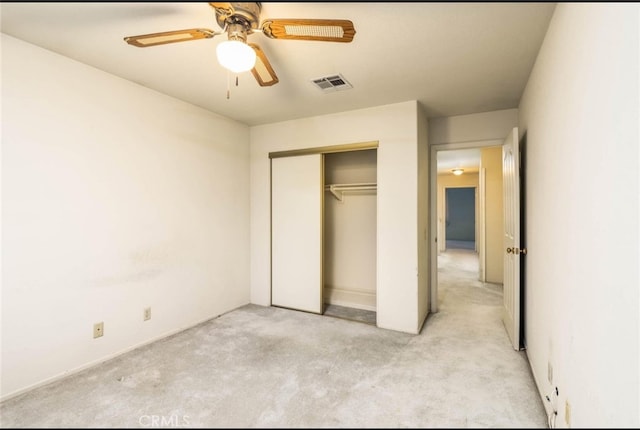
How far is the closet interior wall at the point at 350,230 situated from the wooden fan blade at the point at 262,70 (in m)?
1.79

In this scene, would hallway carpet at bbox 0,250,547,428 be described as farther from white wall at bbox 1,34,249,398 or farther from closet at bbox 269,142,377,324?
closet at bbox 269,142,377,324

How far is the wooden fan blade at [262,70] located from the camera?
5.89 ft

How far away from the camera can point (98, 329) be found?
7.73 feet

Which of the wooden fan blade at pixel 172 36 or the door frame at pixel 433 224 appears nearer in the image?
the wooden fan blade at pixel 172 36

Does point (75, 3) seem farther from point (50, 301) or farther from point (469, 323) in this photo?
point (469, 323)

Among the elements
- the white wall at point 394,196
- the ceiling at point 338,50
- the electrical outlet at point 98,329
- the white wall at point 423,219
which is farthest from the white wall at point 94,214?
the white wall at point 423,219

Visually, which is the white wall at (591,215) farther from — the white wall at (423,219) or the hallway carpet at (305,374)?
the white wall at (423,219)

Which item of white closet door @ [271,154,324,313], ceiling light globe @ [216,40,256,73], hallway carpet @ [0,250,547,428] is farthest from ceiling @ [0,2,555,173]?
hallway carpet @ [0,250,547,428]

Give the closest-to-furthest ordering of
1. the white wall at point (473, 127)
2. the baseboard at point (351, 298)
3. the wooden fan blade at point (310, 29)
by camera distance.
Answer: the wooden fan blade at point (310, 29) → the white wall at point (473, 127) → the baseboard at point (351, 298)

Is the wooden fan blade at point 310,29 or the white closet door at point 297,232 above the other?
the wooden fan blade at point 310,29

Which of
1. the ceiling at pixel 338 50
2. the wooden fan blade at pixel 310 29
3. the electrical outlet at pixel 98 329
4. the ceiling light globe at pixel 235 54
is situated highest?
the ceiling at pixel 338 50

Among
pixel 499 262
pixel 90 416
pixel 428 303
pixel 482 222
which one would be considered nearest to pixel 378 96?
pixel 428 303

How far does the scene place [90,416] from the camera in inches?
36.4

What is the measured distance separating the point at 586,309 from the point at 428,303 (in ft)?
8.43
